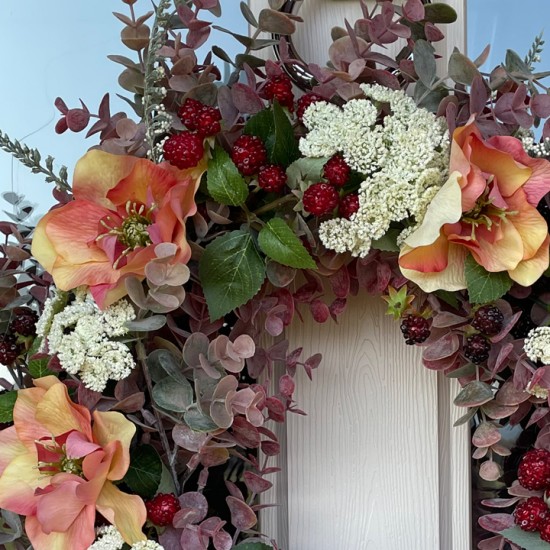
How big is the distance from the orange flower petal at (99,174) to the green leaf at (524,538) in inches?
23.1

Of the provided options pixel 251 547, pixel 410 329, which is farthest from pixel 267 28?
pixel 251 547

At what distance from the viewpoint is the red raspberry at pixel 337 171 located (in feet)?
2.61

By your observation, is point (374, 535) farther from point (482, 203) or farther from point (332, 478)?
point (482, 203)

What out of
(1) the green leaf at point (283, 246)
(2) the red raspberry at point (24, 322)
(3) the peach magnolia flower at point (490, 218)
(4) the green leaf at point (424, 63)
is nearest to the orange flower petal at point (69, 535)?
(2) the red raspberry at point (24, 322)

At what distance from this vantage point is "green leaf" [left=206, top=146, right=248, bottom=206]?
804mm

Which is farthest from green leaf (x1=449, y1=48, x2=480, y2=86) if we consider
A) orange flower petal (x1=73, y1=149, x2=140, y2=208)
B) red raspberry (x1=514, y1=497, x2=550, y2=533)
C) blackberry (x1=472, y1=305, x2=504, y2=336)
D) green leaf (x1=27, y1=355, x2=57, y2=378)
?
green leaf (x1=27, y1=355, x2=57, y2=378)

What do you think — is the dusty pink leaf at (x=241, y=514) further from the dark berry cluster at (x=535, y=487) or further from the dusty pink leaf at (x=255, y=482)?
the dark berry cluster at (x=535, y=487)

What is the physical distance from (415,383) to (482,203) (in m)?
0.29


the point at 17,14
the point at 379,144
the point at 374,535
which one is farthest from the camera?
the point at 17,14

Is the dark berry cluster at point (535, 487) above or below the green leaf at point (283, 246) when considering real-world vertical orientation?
below

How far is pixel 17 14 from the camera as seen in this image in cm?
127


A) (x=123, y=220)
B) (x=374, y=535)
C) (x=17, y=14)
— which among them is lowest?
(x=374, y=535)

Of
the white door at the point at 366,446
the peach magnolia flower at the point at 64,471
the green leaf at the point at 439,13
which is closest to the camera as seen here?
the peach magnolia flower at the point at 64,471

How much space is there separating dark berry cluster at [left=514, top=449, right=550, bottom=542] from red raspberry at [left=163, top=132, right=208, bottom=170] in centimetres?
50
